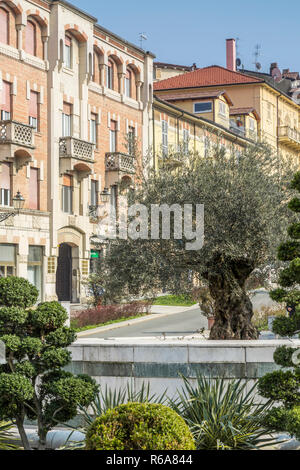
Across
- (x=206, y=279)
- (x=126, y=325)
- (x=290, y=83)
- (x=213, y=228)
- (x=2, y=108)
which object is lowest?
(x=126, y=325)

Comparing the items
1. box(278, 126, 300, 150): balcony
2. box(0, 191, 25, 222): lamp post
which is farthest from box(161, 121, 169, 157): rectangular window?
box(278, 126, 300, 150): balcony

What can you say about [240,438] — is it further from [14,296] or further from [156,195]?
[156,195]

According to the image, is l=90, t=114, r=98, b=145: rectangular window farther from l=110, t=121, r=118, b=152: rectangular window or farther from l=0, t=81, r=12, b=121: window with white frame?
l=0, t=81, r=12, b=121: window with white frame

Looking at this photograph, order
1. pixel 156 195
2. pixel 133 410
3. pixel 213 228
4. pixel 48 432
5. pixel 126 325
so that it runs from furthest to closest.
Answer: pixel 126 325 < pixel 156 195 < pixel 213 228 < pixel 48 432 < pixel 133 410

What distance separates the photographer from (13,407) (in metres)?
9.54

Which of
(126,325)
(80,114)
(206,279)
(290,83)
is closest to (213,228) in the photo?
(206,279)

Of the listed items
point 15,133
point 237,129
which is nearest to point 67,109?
point 15,133

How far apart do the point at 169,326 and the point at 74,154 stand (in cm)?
1186

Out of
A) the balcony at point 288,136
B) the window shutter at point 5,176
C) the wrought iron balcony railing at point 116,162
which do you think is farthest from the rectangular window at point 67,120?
the balcony at point 288,136

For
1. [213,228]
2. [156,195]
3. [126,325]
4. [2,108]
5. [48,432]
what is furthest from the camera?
[2,108]

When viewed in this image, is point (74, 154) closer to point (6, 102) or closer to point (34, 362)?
point (6, 102)

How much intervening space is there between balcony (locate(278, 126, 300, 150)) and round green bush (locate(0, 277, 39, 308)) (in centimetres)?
6861

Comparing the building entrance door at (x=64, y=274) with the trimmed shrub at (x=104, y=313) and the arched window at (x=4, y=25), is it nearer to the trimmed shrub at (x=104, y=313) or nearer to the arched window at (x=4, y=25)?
the trimmed shrub at (x=104, y=313)

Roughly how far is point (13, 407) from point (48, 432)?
1.38 metres
